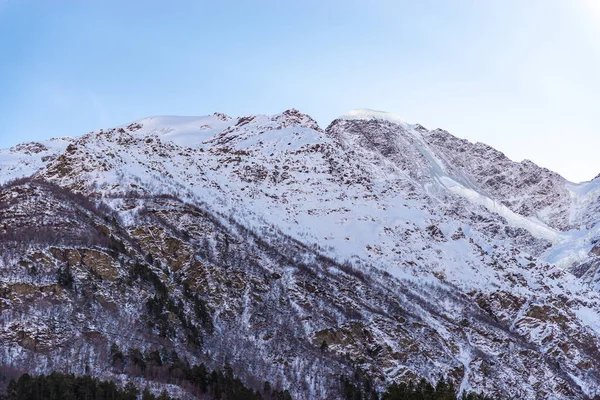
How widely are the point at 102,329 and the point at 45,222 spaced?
30.2 m

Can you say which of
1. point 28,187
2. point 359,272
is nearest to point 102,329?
point 28,187

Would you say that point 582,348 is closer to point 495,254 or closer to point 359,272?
point 495,254

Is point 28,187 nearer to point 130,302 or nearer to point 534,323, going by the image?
point 130,302

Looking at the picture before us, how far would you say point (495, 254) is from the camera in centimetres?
18738

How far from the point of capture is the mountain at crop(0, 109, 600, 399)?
354 ft


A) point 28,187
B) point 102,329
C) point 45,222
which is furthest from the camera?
point 28,187

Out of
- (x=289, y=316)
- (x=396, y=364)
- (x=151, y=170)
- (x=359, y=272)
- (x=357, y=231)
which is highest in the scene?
(x=151, y=170)

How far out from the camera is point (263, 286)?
134m

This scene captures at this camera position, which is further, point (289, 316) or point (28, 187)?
point (28, 187)

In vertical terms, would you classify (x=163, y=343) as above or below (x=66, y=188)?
below

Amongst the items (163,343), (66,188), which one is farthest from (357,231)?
(163,343)

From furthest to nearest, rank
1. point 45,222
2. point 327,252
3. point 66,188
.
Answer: point 327,252, point 66,188, point 45,222

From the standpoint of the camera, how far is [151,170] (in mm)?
Result: 177125

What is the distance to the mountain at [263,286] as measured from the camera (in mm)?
107938
